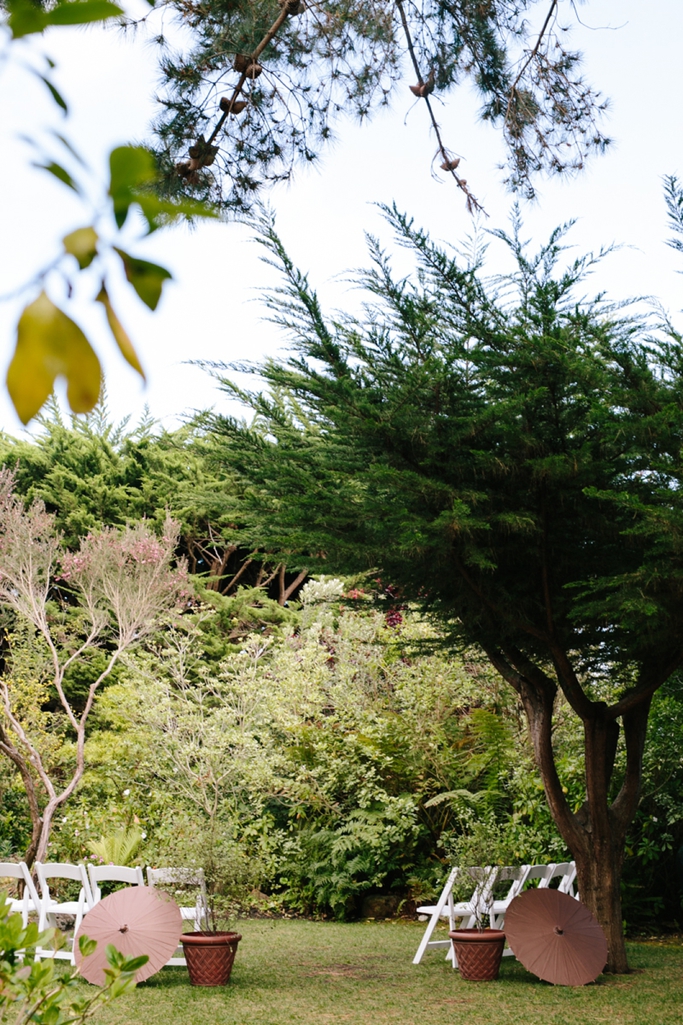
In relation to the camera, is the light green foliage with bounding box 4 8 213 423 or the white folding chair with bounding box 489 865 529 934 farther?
the white folding chair with bounding box 489 865 529 934

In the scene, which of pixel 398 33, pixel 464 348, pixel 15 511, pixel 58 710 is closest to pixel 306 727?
pixel 15 511

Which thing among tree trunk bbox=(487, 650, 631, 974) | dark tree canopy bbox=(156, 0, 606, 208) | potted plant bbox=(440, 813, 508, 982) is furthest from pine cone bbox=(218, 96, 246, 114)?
potted plant bbox=(440, 813, 508, 982)

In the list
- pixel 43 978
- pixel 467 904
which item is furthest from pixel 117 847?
pixel 43 978

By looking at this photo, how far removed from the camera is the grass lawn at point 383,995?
5145mm

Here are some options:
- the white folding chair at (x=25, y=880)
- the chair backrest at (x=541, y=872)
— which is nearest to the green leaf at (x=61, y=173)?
the white folding chair at (x=25, y=880)

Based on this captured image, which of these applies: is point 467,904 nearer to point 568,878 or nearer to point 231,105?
point 568,878

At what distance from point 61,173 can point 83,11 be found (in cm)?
8

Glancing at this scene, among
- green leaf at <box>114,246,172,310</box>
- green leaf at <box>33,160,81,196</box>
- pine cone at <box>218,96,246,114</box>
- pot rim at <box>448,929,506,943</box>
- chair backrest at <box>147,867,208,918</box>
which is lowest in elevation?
pot rim at <box>448,929,506,943</box>

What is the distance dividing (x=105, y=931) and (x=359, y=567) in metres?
2.83

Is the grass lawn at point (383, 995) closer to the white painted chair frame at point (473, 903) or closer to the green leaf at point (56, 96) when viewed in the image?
the white painted chair frame at point (473, 903)

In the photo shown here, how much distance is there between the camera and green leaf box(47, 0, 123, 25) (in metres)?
0.42

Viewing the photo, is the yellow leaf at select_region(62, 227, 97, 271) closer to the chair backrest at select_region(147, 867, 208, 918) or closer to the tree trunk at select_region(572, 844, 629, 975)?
the chair backrest at select_region(147, 867, 208, 918)

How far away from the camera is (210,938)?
607cm

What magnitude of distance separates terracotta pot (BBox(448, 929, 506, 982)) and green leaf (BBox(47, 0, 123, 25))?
6677 millimetres
